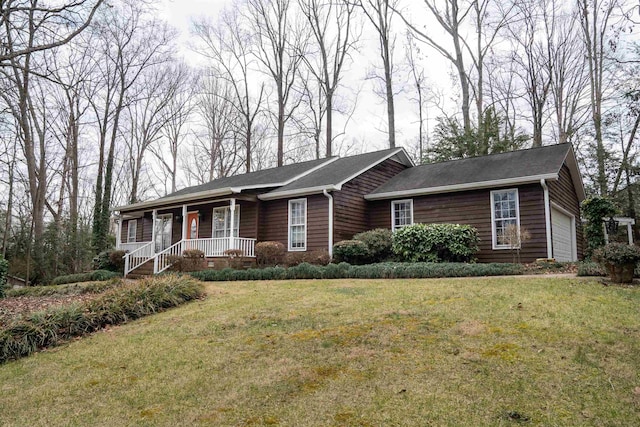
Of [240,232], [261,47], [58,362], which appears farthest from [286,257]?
[261,47]

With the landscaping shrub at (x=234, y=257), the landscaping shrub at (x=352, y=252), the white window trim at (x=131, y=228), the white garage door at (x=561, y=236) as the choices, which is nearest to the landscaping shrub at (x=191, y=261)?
the landscaping shrub at (x=234, y=257)

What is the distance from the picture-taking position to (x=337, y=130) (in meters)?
30.4

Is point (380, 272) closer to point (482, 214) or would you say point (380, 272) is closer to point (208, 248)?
point (482, 214)

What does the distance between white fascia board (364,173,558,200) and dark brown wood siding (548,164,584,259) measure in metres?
0.73

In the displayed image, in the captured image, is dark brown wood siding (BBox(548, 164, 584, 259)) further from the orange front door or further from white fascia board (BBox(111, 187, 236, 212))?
the orange front door

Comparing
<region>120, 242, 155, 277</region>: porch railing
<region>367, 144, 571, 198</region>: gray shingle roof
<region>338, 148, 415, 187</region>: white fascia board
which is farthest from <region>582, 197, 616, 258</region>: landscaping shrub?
<region>120, 242, 155, 277</region>: porch railing

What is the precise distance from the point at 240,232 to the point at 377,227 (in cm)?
531

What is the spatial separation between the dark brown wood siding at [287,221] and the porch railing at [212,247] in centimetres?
76

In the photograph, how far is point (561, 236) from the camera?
565 inches

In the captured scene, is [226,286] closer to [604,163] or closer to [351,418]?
[351,418]

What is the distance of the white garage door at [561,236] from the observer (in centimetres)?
1324

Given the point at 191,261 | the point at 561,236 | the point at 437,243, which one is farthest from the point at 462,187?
the point at 191,261

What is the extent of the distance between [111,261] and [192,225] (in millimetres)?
3746

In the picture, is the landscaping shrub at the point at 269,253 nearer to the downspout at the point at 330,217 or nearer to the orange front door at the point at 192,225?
the downspout at the point at 330,217
